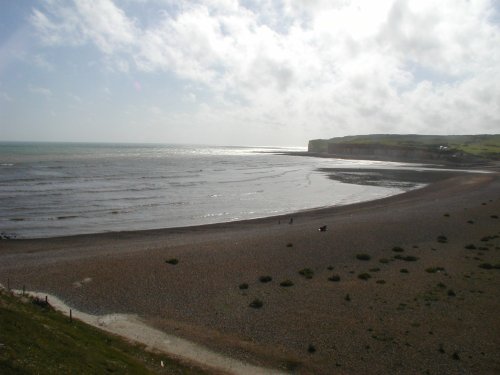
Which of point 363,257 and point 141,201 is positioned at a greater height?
point 363,257

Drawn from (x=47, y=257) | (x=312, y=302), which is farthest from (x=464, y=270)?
(x=47, y=257)

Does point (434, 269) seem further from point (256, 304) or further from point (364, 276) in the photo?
point (256, 304)

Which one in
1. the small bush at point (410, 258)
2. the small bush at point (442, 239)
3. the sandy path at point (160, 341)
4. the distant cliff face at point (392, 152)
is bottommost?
the sandy path at point (160, 341)

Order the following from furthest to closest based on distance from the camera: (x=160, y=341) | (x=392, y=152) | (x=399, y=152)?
(x=392, y=152)
(x=399, y=152)
(x=160, y=341)

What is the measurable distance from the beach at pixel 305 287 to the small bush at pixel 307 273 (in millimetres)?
56

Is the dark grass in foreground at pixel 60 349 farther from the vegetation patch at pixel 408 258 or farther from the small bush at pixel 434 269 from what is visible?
the vegetation patch at pixel 408 258

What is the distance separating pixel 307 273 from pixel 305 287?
1.75m

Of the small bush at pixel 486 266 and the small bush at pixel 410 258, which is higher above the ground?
the small bush at pixel 486 266

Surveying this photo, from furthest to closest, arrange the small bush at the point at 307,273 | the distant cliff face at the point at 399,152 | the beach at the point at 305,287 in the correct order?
the distant cliff face at the point at 399,152, the small bush at the point at 307,273, the beach at the point at 305,287

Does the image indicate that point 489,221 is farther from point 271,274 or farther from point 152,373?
point 152,373

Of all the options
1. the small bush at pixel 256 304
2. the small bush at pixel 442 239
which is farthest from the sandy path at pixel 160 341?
the small bush at pixel 442 239

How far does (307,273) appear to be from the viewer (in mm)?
20328

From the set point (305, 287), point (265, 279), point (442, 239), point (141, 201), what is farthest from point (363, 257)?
point (141, 201)

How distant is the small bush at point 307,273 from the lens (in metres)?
20.0
